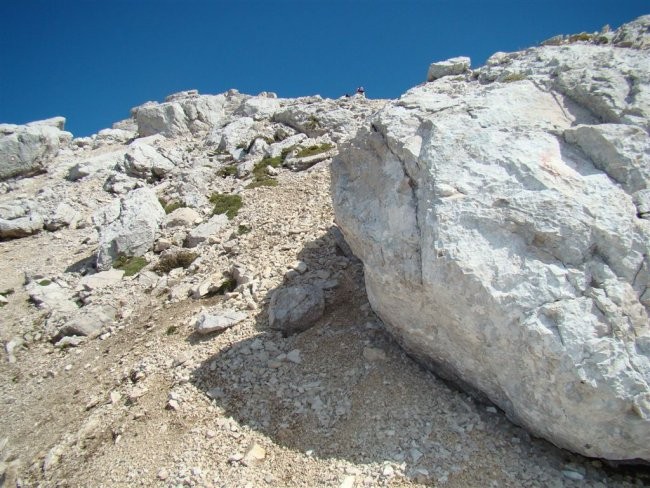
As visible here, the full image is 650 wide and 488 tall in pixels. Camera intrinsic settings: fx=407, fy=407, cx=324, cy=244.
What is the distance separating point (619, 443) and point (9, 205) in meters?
28.9

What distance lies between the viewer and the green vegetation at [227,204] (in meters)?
18.9

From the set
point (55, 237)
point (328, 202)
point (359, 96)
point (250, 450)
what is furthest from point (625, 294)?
point (359, 96)

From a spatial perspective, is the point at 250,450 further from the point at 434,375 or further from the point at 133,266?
the point at 133,266

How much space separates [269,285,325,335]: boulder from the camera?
35.0 feet

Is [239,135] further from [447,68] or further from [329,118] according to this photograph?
[447,68]

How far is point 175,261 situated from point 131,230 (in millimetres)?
3397

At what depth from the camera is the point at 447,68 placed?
2173cm

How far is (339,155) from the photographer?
9.55 m

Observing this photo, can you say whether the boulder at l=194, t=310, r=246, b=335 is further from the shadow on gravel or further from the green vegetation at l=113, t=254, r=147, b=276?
the green vegetation at l=113, t=254, r=147, b=276

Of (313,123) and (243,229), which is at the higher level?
(313,123)

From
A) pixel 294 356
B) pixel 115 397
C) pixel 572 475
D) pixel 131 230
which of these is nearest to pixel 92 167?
pixel 131 230

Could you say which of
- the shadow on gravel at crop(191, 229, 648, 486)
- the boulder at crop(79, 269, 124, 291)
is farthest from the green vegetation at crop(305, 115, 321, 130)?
the shadow on gravel at crop(191, 229, 648, 486)

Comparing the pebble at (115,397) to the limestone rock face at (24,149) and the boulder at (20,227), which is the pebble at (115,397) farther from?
the limestone rock face at (24,149)

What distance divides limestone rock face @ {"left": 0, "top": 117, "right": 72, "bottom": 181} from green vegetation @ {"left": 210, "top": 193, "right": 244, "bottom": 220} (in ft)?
61.9
